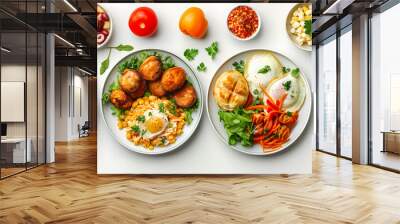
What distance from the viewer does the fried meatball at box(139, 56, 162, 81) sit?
4.86 m

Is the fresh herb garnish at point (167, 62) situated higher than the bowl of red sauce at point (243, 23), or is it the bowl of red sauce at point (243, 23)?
the bowl of red sauce at point (243, 23)

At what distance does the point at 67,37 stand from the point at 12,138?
17.2ft

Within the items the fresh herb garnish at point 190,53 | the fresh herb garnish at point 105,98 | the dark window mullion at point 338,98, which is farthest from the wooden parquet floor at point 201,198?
the dark window mullion at point 338,98

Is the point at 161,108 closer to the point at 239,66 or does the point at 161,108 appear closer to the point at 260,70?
the point at 239,66

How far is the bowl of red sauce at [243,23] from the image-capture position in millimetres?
5040

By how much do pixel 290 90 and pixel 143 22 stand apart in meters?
1.99

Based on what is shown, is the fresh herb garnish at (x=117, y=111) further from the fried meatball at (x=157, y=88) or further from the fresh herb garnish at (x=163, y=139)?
the fresh herb garnish at (x=163, y=139)

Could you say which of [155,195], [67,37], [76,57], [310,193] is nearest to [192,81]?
[155,195]

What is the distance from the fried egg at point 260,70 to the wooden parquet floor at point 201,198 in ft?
4.08

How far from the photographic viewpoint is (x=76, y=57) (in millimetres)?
11594

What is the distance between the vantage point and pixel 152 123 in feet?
16.1

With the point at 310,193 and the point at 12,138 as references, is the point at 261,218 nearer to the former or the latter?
the point at 310,193

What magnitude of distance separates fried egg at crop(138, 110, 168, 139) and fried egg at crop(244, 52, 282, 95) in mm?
1144

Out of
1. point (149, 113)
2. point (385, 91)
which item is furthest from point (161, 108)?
point (385, 91)
